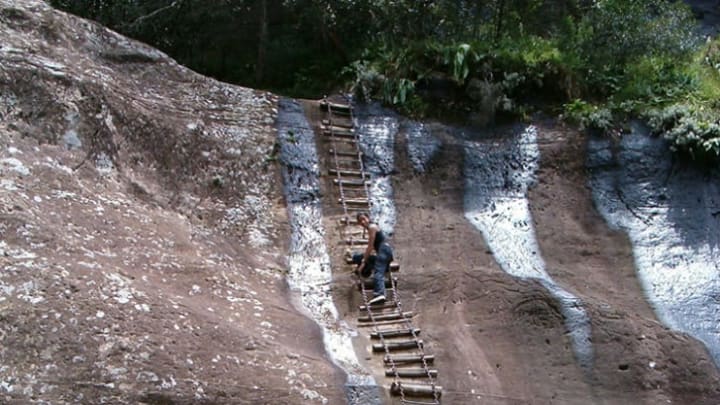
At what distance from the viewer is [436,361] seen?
10.9m

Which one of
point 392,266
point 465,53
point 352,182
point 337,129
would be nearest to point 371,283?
point 392,266

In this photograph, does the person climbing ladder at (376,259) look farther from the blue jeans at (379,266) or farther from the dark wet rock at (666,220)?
the dark wet rock at (666,220)

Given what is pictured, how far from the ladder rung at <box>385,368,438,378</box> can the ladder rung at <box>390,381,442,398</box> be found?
0.28m

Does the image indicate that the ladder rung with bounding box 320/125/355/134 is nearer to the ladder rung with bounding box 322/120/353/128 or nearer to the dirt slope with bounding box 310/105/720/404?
the ladder rung with bounding box 322/120/353/128

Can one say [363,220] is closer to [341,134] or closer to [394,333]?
[394,333]

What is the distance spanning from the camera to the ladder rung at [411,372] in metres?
10.4

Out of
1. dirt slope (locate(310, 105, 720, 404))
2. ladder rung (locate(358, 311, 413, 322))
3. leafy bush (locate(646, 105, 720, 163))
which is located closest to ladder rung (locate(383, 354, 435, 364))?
dirt slope (locate(310, 105, 720, 404))

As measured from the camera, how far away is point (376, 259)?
1226cm

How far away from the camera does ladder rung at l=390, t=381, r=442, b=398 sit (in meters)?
9.98

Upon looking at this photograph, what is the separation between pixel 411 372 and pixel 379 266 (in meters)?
2.21

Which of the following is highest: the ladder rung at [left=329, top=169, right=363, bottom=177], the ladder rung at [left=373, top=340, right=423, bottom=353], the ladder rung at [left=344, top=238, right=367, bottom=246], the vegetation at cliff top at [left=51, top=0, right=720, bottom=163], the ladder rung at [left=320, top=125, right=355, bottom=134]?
the vegetation at cliff top at [left=51, top=0, right=720, bottom=163]

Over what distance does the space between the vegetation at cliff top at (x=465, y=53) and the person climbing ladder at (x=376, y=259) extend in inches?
183

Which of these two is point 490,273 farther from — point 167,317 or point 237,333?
point 167,317

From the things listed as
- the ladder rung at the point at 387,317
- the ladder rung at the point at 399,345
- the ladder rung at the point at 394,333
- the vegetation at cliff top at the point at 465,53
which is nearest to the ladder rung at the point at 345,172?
the vegetation at cliff top at the point at 465,53
